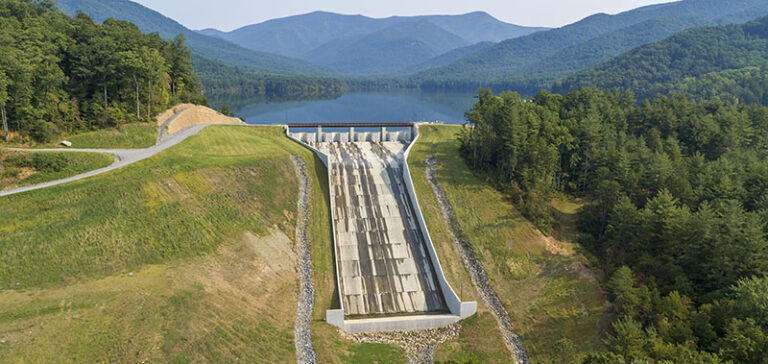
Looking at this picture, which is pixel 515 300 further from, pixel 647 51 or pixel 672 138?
pixel 647 51

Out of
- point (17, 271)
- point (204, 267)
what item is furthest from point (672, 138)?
point (17, 271)

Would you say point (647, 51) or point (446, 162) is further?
point (647, 51)

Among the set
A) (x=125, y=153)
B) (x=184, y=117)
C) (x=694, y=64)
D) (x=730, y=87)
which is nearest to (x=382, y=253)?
(x=125, y=153)

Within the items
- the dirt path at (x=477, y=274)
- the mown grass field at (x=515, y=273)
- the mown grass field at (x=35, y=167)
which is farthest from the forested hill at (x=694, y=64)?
the mown grass field at (x=35, y=167)

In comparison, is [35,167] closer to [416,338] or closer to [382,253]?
[382,253]

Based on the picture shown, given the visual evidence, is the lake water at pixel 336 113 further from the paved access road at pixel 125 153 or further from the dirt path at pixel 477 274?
the dirt path at pixel 477 274

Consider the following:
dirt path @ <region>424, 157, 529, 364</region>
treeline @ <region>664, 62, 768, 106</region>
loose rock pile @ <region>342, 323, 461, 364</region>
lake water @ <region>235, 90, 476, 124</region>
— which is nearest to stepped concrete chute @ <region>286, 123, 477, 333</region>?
loose rock pile @ <region>342, 323, 461, 364</region>
